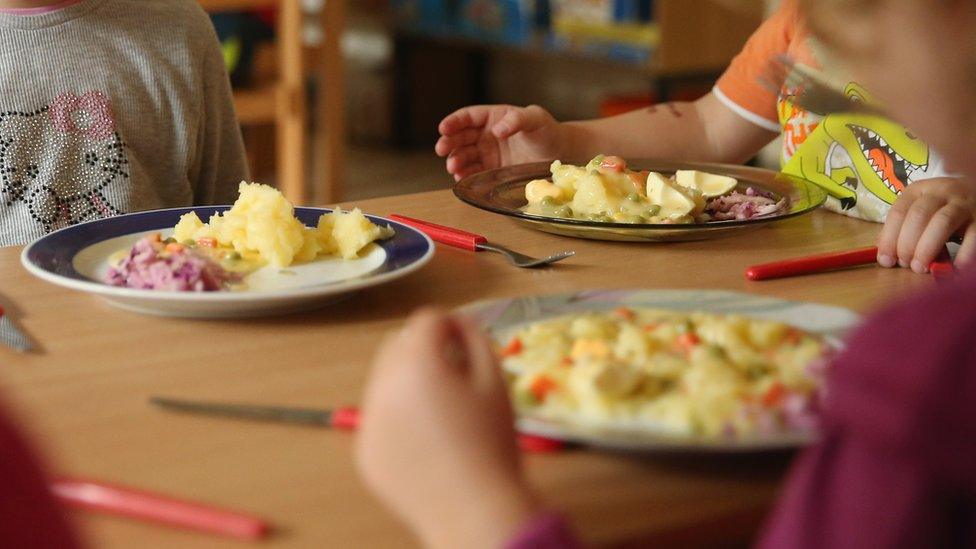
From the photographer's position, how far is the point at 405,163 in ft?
15.8

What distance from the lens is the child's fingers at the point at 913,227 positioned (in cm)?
99

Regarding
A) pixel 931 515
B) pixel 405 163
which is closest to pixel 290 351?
pixel 931 515

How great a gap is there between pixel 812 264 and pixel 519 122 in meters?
0.43

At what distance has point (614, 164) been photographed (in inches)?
46.1

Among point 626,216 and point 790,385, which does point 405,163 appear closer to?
point 626,216

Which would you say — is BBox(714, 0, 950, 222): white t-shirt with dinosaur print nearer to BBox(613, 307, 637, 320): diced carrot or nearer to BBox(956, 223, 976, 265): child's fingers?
BBox(956, 223, 976, 265): child's fingers

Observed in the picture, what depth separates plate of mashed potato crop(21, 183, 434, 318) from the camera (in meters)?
0.85

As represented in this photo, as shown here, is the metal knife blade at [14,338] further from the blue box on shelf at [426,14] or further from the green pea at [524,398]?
the blue box on shelf at [426,14]

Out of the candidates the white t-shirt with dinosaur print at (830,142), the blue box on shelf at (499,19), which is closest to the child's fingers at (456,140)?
the white t-shirt with dinosaur print at (830,142)

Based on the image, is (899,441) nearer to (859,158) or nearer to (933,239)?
(933,239)

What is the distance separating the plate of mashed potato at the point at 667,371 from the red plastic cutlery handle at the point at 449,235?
23 cm

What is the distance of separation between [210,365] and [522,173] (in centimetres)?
54

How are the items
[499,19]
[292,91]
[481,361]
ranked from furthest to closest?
[499,19]
[292,91]
[481,361]

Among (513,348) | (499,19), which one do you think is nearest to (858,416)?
(513,348)
